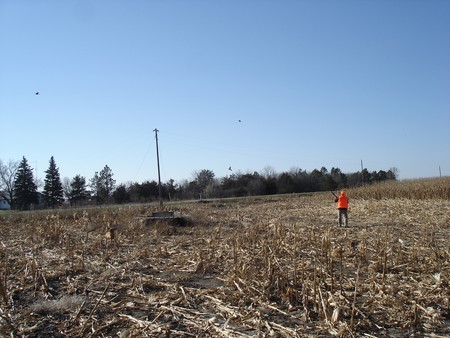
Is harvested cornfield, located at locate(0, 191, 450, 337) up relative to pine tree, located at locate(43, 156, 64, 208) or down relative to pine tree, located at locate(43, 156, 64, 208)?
down

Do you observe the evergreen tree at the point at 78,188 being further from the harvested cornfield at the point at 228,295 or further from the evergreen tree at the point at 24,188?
the harvested cornfield at the point at 228,295

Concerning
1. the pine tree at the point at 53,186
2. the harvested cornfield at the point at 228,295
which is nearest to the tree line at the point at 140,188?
the pine tree at the point at 53,186

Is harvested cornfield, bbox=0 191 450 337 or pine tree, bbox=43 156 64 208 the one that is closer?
harvested cornfield, bbox=0 191 450 337

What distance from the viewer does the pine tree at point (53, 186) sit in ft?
214

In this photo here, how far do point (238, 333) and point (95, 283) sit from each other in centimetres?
334

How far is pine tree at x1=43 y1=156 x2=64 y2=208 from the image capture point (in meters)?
65.4

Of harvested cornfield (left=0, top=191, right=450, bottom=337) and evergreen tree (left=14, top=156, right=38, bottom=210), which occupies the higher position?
evergreen tree (left=14, top=156, right=38, bottom=210)

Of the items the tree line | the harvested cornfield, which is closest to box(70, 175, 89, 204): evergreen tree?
the tree line

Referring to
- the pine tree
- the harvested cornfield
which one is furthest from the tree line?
the harvested cornfield

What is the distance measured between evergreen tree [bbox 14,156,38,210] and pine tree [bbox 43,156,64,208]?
197cm

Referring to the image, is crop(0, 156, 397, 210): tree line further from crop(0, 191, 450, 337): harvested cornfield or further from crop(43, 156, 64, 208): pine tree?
crop(0, 191, 450, 337): harvested cornfield

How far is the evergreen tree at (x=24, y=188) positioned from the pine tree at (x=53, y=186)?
1.97 meters

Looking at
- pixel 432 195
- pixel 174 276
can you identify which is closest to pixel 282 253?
pixel 174 276

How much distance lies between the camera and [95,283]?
651 cm
